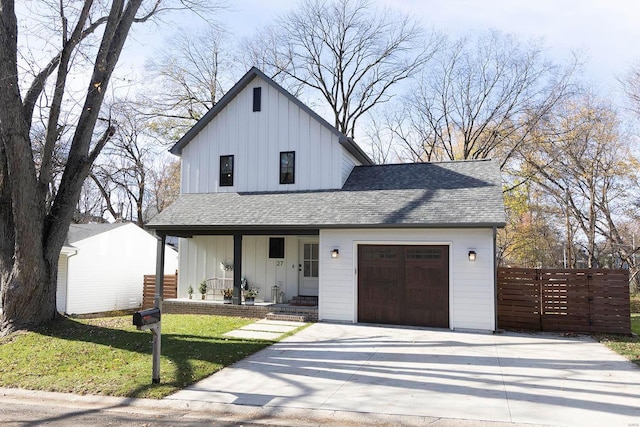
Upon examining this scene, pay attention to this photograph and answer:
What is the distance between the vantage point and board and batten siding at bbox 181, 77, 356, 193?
46.9 feet

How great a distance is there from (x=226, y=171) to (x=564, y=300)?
35.3ft

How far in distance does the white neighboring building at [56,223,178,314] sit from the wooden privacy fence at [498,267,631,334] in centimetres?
1584

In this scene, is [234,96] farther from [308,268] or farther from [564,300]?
[564,300]

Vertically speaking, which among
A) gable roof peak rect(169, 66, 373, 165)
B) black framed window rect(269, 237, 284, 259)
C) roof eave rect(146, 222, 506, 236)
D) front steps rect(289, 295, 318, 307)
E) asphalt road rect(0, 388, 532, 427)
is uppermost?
gable roof peak rect(169, 66, 373, 165)

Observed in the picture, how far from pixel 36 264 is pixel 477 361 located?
8.67 meters

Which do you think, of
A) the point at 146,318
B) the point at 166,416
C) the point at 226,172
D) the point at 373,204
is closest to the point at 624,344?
the point at 373,204

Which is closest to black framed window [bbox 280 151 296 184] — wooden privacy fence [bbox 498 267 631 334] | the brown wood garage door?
the brown wood garage door

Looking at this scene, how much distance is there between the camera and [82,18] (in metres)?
9.58

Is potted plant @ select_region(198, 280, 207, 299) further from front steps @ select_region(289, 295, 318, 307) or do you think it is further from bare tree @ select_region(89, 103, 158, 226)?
bare tree @ select_region(89, 103, 158, 226)

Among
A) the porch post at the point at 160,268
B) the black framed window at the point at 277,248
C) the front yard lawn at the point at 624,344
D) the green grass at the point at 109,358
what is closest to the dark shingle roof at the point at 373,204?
the porch post at the point at 160,268

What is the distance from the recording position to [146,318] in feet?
19.7

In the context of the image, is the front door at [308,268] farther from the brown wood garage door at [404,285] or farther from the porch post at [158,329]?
the porch post at [158,329]

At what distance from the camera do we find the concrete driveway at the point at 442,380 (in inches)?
210

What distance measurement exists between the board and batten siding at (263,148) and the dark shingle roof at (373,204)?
45cm
